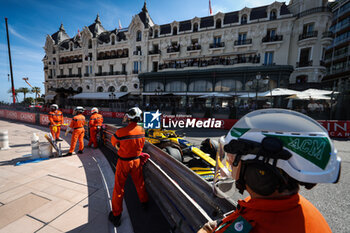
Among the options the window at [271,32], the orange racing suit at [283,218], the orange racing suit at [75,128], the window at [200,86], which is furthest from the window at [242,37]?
the orange racing suit at [283,218]

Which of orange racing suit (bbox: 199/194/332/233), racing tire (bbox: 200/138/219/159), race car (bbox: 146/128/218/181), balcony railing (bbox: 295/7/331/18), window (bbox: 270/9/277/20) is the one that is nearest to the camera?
orange racing suit (bbox: 199/194/332/233)

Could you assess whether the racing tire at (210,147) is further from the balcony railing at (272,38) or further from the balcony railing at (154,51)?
the balcony railing at (154,51)

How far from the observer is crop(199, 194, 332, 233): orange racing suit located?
681 mm

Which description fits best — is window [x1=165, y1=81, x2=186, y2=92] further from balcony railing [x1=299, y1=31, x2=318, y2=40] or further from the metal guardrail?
the metal guardrail

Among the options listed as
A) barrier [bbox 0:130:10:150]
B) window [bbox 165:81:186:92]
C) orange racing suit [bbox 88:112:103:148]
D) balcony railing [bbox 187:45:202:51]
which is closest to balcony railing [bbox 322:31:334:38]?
balcony railing [bbox 187:45:202:51]

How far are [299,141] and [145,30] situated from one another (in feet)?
97.9

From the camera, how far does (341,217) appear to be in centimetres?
242

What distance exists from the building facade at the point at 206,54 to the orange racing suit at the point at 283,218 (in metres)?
14.2

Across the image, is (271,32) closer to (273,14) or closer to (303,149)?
(273,14)

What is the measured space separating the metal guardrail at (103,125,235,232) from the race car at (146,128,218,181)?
1157 mm

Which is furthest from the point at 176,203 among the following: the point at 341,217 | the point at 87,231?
the point at 341,217

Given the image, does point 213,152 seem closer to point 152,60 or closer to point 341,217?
point 341,217

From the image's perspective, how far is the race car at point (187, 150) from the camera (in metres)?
3.84

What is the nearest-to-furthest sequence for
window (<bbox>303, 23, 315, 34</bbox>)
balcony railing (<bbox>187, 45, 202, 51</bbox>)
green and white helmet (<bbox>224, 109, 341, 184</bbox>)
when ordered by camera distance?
1. green and white helmet (<bbox>224, 109, 341, 184</bbox>)
2. window (<bbox>303, 23, 315, 34</bbox>)
3. balcony railing (<bbox>187, 45, 202, 51</bbox>)
